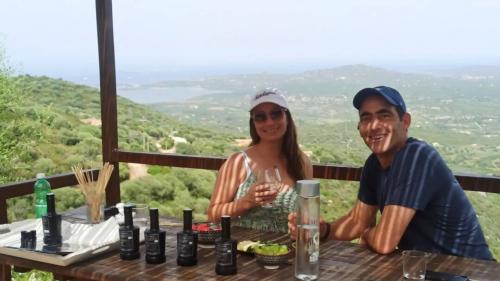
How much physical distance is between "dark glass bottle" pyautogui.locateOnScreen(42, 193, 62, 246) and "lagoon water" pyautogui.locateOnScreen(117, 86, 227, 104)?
423cm

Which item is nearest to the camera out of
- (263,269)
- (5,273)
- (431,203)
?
(263,269)

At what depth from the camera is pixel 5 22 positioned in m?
10.8

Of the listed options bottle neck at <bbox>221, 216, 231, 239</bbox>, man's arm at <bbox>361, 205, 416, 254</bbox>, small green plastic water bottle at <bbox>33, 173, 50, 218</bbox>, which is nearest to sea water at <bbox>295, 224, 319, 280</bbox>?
bottle neck at <bbox>221, 216, 231, 239</bbox>

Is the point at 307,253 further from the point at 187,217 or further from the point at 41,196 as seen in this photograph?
the point at 41,196

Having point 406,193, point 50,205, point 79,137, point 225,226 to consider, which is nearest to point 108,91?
point 50,205

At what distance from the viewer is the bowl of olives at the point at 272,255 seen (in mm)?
1755

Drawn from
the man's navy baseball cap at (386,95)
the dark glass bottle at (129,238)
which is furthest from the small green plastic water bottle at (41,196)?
the man's navy baseball cap at (386,95)

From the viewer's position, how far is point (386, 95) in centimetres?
205

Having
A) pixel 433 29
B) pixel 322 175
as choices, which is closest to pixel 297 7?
pixel 433 29

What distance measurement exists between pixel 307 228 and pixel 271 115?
1.06m

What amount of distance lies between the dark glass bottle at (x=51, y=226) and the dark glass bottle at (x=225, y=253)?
0.70 meters

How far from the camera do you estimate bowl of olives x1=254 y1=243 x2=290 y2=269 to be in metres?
1.75

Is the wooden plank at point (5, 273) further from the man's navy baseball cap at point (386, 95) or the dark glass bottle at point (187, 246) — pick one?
the man's navy baseball cap at point (386, 95)

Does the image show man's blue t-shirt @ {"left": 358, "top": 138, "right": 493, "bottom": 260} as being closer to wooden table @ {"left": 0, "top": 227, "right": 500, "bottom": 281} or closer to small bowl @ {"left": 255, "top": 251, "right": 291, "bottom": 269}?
wooden table @ {"left": 0, "top": 227, "right": 500, "bottom": 281}
